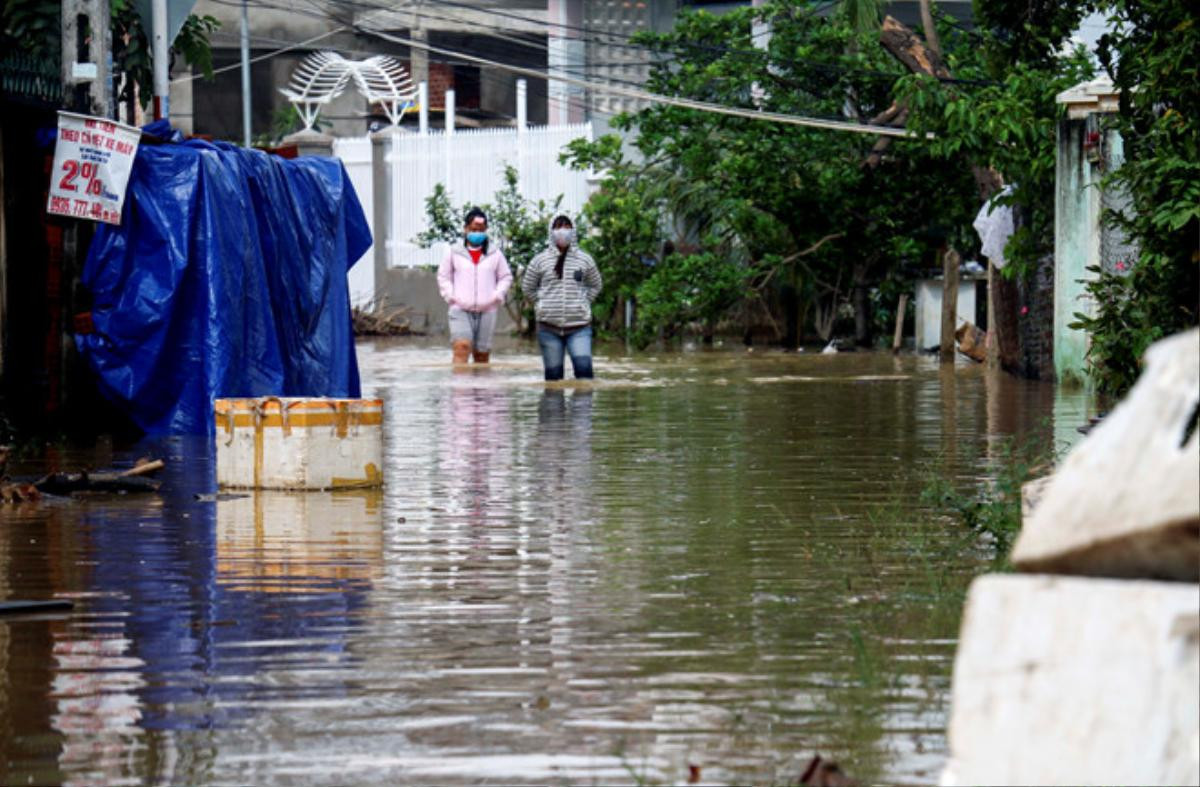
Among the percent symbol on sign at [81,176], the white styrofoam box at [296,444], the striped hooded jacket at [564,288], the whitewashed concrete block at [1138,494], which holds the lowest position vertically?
the white styrofoam box at [296,444]

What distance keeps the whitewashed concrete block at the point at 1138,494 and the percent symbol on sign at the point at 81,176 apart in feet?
39.2

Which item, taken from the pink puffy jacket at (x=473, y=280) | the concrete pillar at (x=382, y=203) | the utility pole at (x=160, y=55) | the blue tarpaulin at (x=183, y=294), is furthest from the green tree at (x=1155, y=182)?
the concrete pillar at (x=382, y=203)

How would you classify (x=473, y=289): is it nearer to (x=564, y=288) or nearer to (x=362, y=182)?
(x=564, y=288)

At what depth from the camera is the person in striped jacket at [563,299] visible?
74.1 feet

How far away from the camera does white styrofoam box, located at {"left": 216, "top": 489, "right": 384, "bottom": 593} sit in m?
8.66

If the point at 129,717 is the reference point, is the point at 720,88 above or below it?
above

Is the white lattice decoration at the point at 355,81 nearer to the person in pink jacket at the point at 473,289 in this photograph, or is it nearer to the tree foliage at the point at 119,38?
the person in pink jacket at the point at 473,289

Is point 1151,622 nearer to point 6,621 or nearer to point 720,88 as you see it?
point 6,621

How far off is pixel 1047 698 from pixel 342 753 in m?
2.04

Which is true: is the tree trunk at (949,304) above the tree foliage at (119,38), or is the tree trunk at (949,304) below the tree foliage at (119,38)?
below

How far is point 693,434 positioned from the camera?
1553cm

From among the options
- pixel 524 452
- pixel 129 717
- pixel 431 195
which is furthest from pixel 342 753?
pixel 431 195

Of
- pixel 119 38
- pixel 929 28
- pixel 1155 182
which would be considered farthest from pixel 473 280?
pixel 1155 182

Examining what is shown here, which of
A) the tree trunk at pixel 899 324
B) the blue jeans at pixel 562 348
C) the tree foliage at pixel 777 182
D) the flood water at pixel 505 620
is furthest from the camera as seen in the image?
the tree foliage at pixel 777 182
